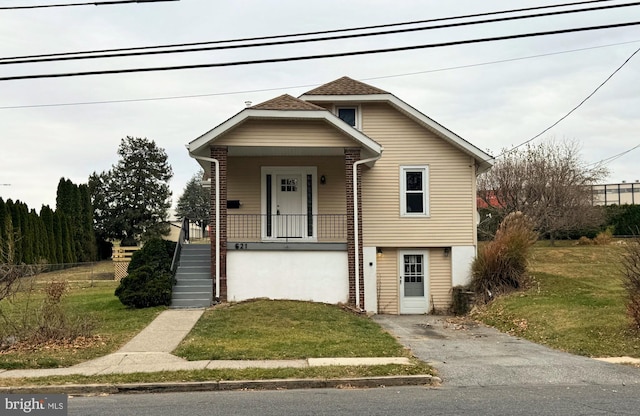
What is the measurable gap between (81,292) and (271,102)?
1105 cm

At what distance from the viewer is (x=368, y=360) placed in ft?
30.4

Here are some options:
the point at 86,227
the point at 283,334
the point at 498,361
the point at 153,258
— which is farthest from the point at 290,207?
the point at 86,227

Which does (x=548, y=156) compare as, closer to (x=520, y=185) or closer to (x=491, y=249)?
(x=520, y=185)

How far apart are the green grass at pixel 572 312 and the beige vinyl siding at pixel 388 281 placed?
10.5 ft

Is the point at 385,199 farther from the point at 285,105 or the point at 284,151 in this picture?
the point at 285,105

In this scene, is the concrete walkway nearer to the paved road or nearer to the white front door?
the paved road

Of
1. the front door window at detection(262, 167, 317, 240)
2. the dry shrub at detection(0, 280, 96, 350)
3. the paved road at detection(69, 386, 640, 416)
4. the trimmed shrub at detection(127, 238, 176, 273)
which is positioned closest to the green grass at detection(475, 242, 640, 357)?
the paved road at detection(69, 386, 640, 416)

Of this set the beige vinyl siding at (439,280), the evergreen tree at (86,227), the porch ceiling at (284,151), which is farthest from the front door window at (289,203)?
the evergreen tree at (86,227)

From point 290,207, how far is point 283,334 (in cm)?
716

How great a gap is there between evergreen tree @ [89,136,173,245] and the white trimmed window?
98.4 ft

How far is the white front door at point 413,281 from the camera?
1820 centimetres

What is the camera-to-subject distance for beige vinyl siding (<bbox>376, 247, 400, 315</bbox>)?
59.3ft

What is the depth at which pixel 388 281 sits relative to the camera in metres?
18.2

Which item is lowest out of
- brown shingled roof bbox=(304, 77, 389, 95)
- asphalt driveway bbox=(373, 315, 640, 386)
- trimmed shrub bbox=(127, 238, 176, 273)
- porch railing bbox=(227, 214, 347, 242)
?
asphalt driveway bbox=(373, 315, 640, 386)
